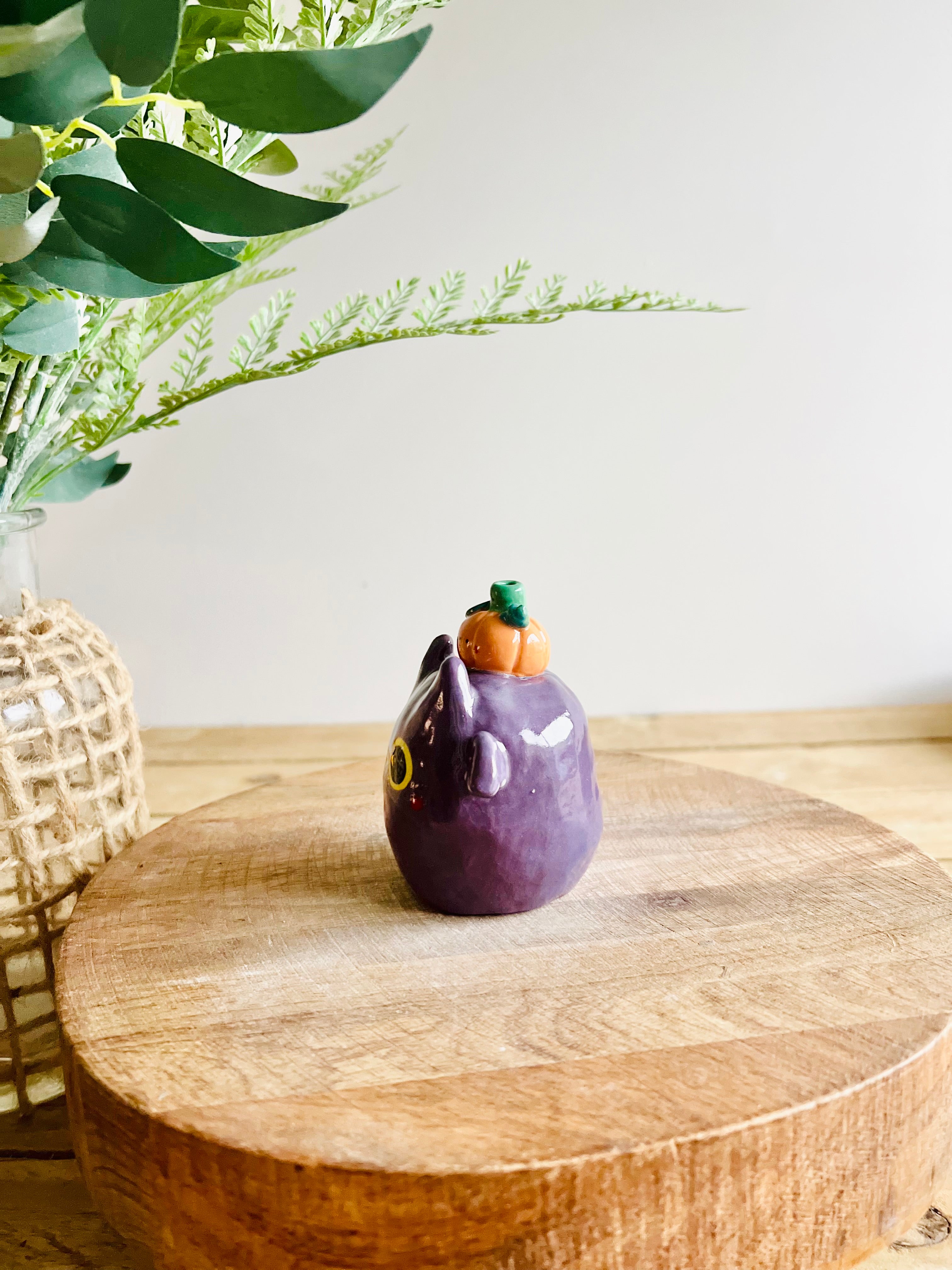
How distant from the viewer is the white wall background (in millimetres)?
1333

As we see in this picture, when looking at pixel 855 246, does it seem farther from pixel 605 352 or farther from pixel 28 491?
pixel 28 491

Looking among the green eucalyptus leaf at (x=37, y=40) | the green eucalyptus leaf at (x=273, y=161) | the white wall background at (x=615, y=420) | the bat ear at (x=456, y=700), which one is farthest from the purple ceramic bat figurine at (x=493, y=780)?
the white wall background at (x=615, y=420)

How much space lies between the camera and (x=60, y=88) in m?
0.34

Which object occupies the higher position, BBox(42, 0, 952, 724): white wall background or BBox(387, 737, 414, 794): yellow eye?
BBox(42, 0, 952, 724): white wall background

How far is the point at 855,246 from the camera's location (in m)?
1.38

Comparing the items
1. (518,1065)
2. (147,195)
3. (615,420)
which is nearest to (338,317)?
(147,195)

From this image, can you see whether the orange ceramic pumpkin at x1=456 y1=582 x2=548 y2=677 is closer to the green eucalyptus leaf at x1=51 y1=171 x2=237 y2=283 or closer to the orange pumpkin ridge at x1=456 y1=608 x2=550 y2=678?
the orange pumpkin ridge at x1=456 y1=608 x2=550 y2=678

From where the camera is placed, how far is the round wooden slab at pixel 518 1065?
1.42ft

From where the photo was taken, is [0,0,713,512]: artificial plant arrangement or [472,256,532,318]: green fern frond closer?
[0,0,713,512]: artificial plant arrangement

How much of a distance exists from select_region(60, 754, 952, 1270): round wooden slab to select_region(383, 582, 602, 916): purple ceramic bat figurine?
0.03 metres

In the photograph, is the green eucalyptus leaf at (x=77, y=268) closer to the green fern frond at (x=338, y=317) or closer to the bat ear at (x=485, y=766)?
the green fern frond at (x=338, y=317)

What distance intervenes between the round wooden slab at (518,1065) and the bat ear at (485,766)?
89 mm

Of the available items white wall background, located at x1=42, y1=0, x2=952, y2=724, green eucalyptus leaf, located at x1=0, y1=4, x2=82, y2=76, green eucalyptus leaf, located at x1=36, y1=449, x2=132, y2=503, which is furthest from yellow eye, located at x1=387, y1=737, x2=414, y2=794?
white wall background, located at x1=42, y1=0, x2=952, y2=724

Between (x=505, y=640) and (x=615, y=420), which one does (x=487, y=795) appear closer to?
(x=505, y=640)
